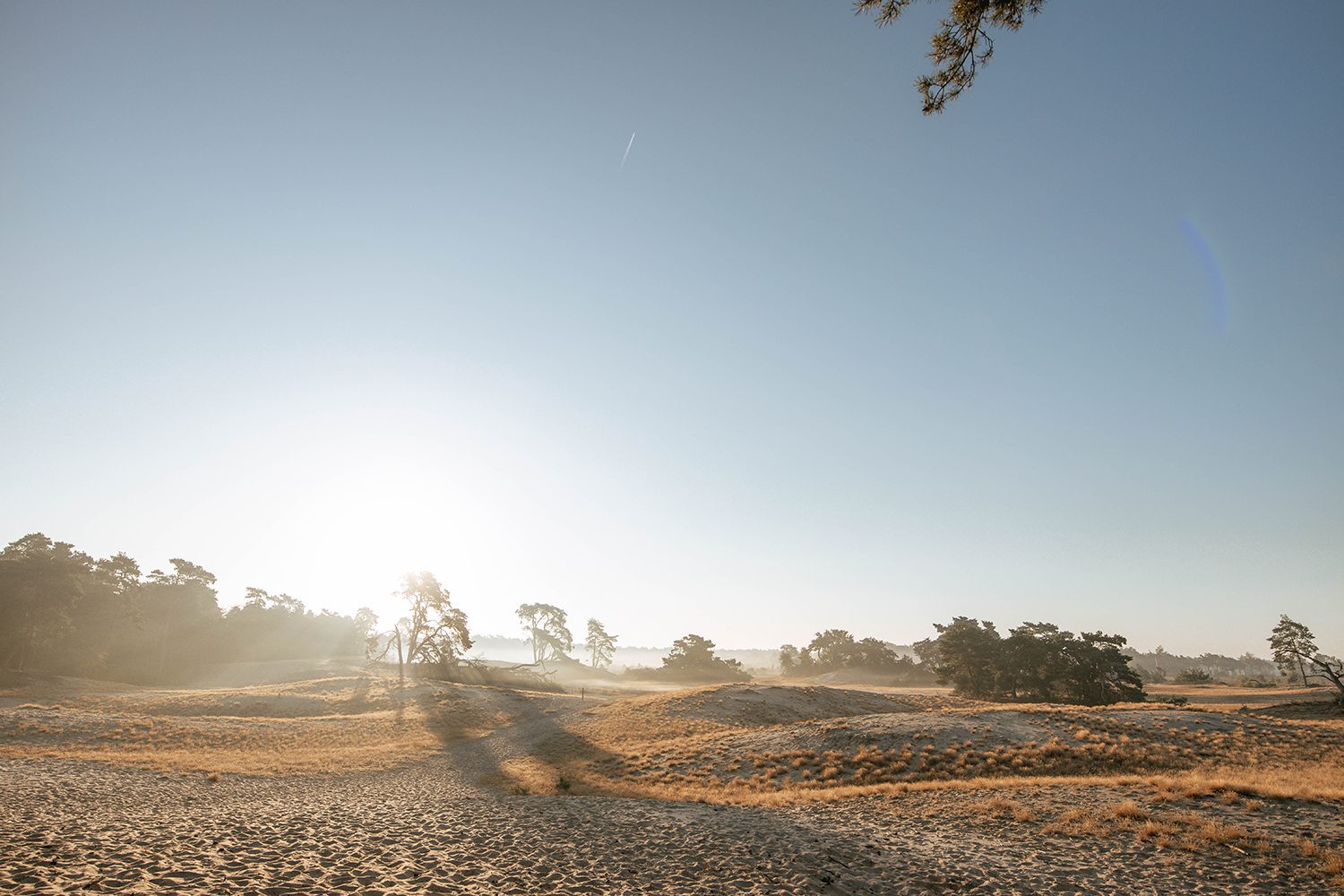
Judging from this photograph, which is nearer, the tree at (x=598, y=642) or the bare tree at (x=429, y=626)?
the bare tree at (x=429, y=626)

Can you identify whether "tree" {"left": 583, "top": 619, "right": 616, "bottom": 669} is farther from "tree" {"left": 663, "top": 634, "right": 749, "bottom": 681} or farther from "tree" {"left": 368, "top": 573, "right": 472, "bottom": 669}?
"tree" {"left": 368, "top": 573, "right": 472, "bottom": 669}

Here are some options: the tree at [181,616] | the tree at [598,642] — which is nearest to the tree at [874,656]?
the tree at [598,642]

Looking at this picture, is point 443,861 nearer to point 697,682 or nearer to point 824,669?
point 697,682

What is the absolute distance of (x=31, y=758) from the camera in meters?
21.1

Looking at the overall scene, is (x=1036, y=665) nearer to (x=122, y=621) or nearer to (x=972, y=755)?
(x=972, y=755)

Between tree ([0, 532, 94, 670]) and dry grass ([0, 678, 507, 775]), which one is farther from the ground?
tree ([0, 532, 94, 670])

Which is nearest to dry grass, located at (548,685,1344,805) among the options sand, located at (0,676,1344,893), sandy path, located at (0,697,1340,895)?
sand, located at (0,676,1344,893)

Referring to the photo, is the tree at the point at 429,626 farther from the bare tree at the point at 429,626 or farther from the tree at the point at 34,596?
the tree at the point at 34,596

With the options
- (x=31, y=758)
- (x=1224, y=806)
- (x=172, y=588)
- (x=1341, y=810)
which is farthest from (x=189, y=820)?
(x=172, y=588)

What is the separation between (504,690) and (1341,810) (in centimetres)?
5464

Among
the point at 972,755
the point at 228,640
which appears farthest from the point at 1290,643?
Answer: the point at 228,640

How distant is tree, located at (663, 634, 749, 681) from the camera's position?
93.6 metres

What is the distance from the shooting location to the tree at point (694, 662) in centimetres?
9356

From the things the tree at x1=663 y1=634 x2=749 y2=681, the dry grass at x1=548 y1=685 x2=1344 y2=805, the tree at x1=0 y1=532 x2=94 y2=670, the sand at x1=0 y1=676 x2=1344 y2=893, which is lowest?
the tree at x1=663 y1=634 x2=749 y2=681
